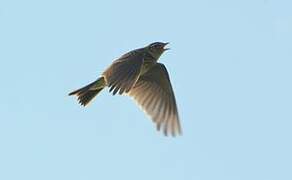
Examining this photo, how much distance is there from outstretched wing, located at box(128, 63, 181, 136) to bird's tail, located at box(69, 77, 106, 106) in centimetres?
107

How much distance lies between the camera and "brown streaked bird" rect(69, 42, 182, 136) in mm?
21750

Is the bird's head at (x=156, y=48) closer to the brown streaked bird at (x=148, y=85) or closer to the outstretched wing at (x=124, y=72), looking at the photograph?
the brown streaked bird at (x=148, y=85)

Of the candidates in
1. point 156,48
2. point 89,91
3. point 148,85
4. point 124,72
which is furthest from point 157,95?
point 124,72

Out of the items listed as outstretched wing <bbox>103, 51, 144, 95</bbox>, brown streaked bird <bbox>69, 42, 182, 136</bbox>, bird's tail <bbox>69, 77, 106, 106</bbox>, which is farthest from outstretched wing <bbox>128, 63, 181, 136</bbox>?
outstretched wing <bbox>103, 51, 144, 95</bbox>

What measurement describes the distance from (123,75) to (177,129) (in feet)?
7.78

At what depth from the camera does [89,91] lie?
2295cm

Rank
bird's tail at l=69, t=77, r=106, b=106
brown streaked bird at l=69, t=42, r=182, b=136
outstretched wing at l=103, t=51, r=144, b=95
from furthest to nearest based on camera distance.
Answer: bird's tail at l=69, t=77, r=106, b=106
brown streaked bird at l=69, t=42, r=182, b=136
outstretched wing at l=103, t=51, r=144, b=95

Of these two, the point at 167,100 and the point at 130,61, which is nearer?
the point at 130,61

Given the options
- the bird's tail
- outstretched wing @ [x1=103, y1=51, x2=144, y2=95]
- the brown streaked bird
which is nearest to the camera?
outstretched wing @ [x1=103, y1=51, x2=144, y2=95]

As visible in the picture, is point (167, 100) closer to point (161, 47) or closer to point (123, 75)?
point (161, 47)

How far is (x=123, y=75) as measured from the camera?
2120cm

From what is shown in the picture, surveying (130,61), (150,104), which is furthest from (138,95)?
(130,61)

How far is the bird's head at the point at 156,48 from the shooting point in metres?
23.4

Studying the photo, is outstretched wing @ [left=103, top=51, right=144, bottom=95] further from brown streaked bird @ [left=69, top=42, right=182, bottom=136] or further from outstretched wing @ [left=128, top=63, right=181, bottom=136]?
outstretched wing @ [left=128, top=63, right=181, bottom=136]
